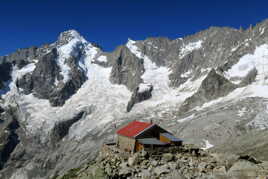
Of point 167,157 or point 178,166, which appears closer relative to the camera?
point 178,166

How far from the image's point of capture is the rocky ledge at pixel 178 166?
24547mm

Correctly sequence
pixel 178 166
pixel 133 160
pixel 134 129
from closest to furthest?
pixel 178 166 < pixel 133 160 < pixel 134 129

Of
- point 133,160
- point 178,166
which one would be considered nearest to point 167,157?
point 178,166

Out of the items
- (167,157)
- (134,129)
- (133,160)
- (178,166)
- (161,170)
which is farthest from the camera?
(134,129)

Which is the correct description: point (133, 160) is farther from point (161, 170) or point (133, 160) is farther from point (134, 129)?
point (134, 129)

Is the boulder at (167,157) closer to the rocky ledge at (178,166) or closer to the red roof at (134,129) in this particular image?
the rocky ledge at (178,166)

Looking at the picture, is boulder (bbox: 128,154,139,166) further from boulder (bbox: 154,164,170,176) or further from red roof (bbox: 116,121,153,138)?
red roof (bbox: 116,121,153,138)

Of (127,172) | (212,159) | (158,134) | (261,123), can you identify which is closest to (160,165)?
(127,172)

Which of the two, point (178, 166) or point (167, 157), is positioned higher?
point (167, 157)

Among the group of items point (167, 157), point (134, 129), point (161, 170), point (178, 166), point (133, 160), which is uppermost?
point (134, 129)

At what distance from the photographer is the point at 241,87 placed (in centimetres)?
19988

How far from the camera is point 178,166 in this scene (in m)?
26.8

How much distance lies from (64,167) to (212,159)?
17830 cm

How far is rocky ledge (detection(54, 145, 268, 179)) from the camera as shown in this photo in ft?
80.5
